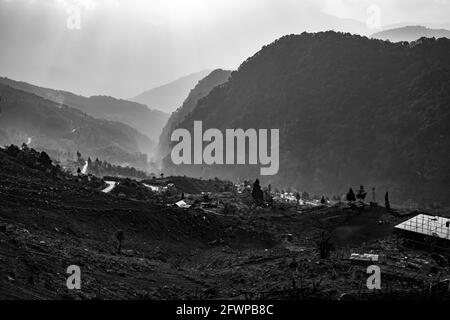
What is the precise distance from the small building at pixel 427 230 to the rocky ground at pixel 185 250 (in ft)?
5.33

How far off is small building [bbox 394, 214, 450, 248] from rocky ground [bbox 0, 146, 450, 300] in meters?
1.63

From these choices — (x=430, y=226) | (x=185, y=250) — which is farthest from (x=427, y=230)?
(x=185, y=250)

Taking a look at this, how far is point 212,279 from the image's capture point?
4416cm

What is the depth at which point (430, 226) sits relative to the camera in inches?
2306

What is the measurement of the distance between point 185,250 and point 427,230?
30702 millimetres

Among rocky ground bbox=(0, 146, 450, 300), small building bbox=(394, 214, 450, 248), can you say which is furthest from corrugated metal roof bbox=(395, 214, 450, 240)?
rocky ground bbox=(0, 146, 450, 300)

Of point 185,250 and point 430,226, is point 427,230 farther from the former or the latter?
point 185,250

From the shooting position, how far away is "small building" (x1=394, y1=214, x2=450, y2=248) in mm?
55469

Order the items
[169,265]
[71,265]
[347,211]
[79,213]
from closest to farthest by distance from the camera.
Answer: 1. [71,265]
2. [169,265]
3. [79,213]
4. [347,211]
